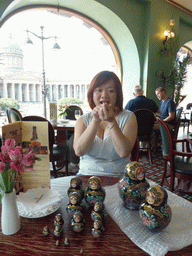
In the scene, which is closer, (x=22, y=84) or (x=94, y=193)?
(x=94, y=193)

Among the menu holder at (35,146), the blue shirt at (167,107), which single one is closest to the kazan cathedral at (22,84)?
the blue shirt at (167,107)

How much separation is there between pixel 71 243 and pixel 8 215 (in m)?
0.21

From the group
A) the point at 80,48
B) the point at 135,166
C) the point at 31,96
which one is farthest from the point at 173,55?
the point at 135,166

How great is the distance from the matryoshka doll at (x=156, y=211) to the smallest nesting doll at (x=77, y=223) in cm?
20

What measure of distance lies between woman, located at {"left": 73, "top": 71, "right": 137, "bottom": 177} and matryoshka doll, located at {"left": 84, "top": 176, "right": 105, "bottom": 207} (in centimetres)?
41

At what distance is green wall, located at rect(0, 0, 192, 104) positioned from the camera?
4270 millimetres

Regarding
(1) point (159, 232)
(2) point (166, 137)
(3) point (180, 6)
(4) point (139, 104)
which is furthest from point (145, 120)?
(3) point (180, 6)

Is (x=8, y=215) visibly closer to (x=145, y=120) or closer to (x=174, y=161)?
(x=174, y=161)

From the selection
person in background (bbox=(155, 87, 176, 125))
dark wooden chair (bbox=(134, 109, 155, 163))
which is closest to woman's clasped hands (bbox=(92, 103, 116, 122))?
dark wooden chair (bbox=(134, 109, 155, 163))

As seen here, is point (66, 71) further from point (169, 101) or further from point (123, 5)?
point (169, 101)

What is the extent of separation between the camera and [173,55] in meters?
5.20

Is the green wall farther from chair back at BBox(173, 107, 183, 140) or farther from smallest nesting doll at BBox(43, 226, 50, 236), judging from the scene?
smallest nesting doll at BBox(43, 226, 50, 236)

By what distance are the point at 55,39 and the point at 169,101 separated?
2.52 meters

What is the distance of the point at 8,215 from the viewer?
24.0 inches
